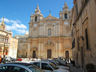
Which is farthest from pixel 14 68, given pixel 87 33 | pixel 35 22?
pixel 35 22

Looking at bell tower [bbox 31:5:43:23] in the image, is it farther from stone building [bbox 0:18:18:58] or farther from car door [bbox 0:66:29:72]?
A: car door [bbox 0:66:29:72]

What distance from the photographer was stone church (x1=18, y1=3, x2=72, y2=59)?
36625 mm

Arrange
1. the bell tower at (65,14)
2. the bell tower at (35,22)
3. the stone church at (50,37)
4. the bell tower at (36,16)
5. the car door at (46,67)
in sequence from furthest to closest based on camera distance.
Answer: the bell tower at (36,16)
the bell tower at (35,22)
the bell tower at (65,14)
the stone church at (50,37)
the car door at (46,67)

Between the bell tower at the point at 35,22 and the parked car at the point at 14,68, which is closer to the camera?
the parked car at the point at 14,68

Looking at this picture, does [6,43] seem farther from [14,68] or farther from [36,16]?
[14,68]

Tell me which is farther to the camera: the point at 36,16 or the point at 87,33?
the point at 36,16

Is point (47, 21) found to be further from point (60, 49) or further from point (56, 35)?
point (60, 49)

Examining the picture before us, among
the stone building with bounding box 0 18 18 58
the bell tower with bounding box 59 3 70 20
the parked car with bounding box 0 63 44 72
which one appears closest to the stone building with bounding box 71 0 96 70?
the parked car with bounding box 0 63 44 72

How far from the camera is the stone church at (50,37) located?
1442 inches

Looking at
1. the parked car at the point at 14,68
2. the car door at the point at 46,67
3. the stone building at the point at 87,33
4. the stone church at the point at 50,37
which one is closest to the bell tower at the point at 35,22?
the stone church at the point at 50,37

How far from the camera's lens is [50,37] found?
38.2 meters

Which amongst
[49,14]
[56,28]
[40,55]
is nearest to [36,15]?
[49,14]

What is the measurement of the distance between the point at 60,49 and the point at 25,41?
1516 cm

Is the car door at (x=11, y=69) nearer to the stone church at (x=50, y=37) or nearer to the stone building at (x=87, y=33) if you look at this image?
A: the stone building at (x=87, y=33)
